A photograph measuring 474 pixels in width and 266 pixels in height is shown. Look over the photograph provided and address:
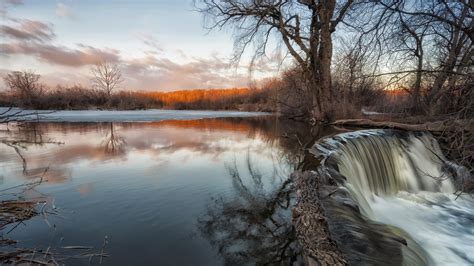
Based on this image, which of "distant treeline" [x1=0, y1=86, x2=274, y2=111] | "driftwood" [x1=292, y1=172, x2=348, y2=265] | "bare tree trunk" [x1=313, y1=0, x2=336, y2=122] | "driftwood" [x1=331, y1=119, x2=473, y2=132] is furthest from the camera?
"distant treeline" [x1=0, y1=86, x2=274, y2=111]

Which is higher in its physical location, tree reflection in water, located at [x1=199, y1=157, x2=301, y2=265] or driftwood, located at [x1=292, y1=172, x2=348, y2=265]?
driftwood, located at [x1=292, y1=172, x2=348, y2=265]

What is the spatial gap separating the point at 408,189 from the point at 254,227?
5598 millimetres

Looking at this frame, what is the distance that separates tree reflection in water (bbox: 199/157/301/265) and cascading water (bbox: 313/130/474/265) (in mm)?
1388

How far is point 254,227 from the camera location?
430 cm

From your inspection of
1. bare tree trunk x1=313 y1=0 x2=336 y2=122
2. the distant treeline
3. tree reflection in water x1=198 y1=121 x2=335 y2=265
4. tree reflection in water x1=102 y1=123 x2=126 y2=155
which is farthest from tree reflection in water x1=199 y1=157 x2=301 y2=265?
the distant treeline

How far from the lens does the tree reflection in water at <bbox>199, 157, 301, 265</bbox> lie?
3492 millimetres

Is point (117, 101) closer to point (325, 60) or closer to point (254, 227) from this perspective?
point (325, 60)

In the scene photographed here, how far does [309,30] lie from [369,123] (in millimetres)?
6701

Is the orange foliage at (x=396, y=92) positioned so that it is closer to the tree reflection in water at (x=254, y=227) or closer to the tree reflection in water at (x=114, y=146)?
the tree reflection in water at (x=254, y=227)

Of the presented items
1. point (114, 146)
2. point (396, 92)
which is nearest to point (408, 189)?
point (396, 92)

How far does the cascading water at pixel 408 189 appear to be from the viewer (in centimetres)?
491

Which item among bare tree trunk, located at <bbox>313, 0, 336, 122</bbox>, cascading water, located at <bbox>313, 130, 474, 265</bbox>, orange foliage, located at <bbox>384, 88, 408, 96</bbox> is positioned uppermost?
bare tree trunk, located at <bbox>313, 0, 336, 122</bbox>

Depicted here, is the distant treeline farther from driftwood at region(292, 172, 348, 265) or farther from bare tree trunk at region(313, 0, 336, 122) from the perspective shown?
driftwood at region(292, 172, 348, 265)

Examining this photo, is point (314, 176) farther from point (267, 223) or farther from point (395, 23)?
point (395, 23)
